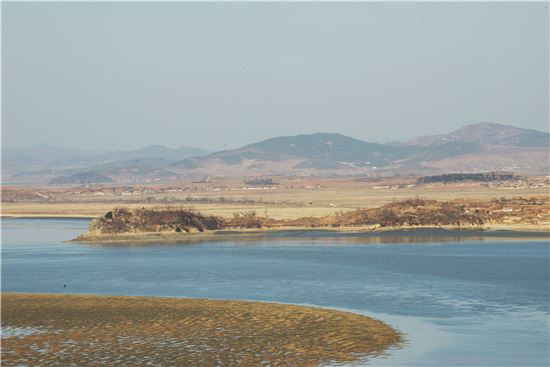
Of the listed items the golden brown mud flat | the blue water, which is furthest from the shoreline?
the golden brown mud flat

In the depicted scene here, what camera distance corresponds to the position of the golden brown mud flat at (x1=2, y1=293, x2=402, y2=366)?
21.6 metres

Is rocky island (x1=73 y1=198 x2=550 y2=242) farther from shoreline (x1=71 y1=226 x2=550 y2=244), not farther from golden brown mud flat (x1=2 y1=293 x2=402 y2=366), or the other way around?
golden brown mud flat (x1=2 y1=293 x2=402 y2=366)

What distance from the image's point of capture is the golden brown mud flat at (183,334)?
70.8 feet

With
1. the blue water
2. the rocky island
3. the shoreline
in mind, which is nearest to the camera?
the blue water

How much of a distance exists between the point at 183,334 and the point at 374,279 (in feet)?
48.0

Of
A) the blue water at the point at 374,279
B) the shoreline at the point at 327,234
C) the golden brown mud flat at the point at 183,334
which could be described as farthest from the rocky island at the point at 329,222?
the golden brown mud flat at the point at 183,334

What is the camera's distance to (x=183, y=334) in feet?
81.2

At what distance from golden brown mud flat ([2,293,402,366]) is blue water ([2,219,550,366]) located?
1577mm

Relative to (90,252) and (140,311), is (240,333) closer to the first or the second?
(140,311)

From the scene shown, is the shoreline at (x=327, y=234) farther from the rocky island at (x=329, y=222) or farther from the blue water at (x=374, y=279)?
the blue water at (x=374, y=279)

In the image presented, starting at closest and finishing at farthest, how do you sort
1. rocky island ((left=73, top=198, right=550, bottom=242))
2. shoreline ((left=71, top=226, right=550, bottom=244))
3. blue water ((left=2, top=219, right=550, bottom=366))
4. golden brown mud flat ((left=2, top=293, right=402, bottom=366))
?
golden brown mud flat ((left=2, top=293, right=402, bottom=366))
blue water ((left=2, top=219, right=550, bottom=366))
shoreline ((left=71, top=226, right=550, bottom=244))
rocky island ((left=73, top=198, right=550, bottom=242))

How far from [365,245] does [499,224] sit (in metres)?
15.9

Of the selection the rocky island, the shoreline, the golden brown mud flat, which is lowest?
the golden brown mud flat

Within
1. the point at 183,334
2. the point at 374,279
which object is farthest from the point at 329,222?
the point at 183,334
